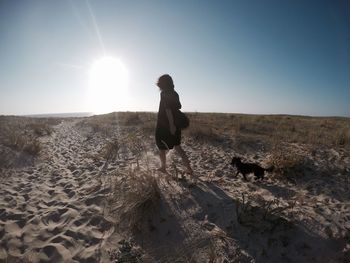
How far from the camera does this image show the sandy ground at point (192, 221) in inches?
113

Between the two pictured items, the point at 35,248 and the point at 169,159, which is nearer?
the point at 35,248

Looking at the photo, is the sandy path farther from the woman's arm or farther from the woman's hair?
the woman's hair

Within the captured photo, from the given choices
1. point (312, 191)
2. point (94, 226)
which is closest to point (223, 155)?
point (312, 191)

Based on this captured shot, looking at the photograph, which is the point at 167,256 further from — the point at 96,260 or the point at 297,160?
the point at 297,160

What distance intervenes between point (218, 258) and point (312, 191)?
274 centimetres

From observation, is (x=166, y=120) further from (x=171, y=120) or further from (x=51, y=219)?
(x=51, y=219)

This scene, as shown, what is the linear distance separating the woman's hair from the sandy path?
229cm

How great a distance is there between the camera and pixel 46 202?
4227 mm

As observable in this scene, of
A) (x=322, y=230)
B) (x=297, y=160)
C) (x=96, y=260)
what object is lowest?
(x=96, y=260)

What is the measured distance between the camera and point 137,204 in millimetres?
3545

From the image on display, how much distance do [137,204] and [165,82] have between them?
2.36 metres

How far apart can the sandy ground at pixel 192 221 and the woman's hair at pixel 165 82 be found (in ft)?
5.73

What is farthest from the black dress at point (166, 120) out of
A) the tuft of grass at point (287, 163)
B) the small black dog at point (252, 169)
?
the tuft of grass at point (287, 163)

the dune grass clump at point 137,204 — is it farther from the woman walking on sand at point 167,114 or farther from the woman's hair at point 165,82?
the woman's hair at point 165,82
